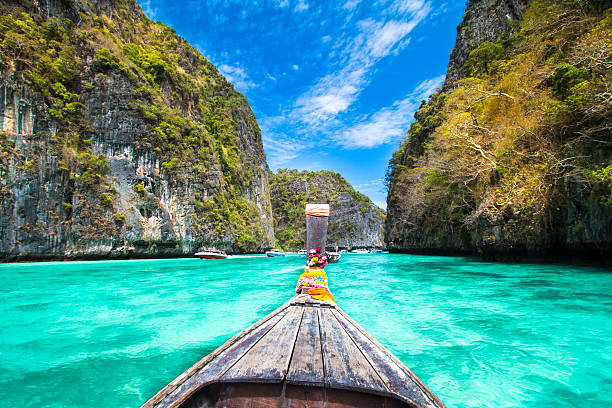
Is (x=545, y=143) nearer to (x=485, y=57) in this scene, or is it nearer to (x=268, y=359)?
(x=268, y=359)

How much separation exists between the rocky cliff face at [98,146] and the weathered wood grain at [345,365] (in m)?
25.4

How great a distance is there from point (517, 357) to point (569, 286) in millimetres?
5818

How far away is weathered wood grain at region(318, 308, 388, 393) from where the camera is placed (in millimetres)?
1527

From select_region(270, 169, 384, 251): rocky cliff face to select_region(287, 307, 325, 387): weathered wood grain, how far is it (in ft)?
213

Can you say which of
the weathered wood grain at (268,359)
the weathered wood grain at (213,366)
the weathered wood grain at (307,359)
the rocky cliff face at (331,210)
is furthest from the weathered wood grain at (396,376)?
the rocky cliff face at (331,210)

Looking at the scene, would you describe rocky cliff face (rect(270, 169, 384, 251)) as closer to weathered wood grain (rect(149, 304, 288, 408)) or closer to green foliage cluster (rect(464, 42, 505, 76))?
green foliage cluster (rect(464, 42, 505, 76))

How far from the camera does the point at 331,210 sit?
76.9 metres

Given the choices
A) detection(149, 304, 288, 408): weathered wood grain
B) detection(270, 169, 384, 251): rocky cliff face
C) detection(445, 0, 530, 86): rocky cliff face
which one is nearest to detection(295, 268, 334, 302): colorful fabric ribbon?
detection(149, 304, 288, 408): weathered wood grain

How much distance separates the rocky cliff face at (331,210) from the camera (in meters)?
70.9

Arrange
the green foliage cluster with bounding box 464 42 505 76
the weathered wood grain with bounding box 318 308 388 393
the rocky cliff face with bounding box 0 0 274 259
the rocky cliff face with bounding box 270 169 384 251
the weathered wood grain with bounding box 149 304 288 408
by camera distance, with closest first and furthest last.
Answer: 1. the weathered wood grain with bounding box 149 304 288 408
2. the weathered wood grain with bounding box 318 308 388 393
3. the green foliage cluster with bounding box 464 42 505 76
4. the rocky cliff face with bounding box 0 0 274 259
5. the rocky cliff face with bounding box 270 169 384 251

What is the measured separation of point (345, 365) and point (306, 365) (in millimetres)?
274

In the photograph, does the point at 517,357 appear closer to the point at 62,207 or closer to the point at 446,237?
the point at 446,237

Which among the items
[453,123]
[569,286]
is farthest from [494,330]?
[453,123]

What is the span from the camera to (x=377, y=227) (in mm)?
84562
